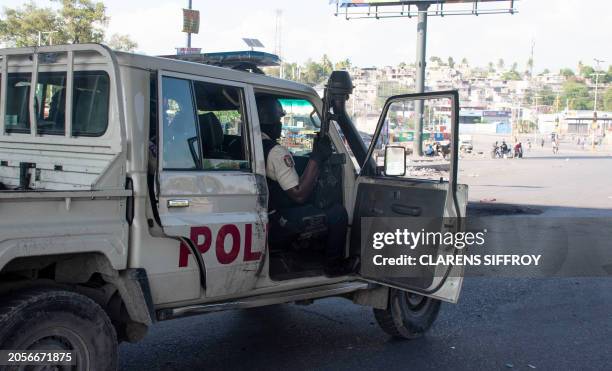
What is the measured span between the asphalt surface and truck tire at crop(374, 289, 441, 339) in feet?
0.32

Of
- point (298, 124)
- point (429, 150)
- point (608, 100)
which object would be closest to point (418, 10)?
point (429, 150)

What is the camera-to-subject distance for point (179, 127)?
390cm

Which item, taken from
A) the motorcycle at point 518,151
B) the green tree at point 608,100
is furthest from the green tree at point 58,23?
the green tree at point 608,100

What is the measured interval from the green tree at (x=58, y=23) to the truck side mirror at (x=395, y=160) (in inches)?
848

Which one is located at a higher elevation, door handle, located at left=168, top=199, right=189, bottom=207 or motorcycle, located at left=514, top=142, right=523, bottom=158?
motorcycle, located at left=514, top=142, right=523, bottom=158

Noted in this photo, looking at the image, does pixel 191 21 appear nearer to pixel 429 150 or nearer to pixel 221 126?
pixel 221 126

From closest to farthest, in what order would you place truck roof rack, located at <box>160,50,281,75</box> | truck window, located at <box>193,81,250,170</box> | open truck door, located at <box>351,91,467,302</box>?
truck window, located at <box>193,81,250,170</box>, open truck door, located at <box>351,91,467,302</box>, truck roof rack, located at <box>160,50,281,75</box>

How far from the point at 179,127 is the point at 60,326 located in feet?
4.33

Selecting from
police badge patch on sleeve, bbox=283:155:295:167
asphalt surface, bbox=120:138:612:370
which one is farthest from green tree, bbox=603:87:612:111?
police badge patch on sleeve, bbox=283:155:295:167

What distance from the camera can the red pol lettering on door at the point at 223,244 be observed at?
381 cm

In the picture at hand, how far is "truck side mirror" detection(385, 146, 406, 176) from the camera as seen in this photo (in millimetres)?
4938

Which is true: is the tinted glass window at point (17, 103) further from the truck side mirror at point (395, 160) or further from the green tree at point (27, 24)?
the green tree at point (27, 24)

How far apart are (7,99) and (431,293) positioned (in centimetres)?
317

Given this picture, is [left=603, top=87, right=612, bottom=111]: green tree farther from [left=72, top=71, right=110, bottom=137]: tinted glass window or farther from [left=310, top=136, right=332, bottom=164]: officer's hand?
[left=72, top=71, right=110, bottom=137]: tinted glass window
